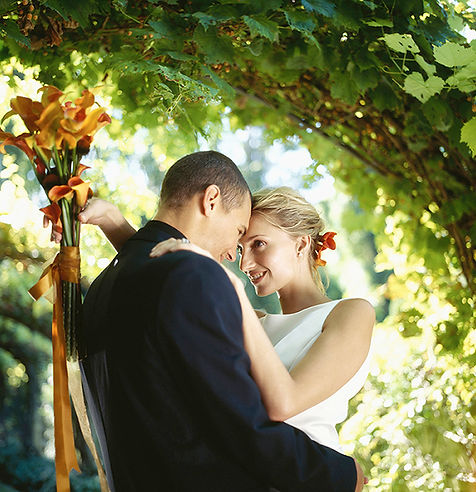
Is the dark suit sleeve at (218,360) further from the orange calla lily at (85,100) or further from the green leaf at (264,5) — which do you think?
the green leaf at (264,5)

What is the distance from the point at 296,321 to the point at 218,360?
2.50 ft

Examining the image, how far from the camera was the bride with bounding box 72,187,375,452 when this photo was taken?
1.32 metres

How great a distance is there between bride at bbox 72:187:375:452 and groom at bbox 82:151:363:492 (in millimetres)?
64

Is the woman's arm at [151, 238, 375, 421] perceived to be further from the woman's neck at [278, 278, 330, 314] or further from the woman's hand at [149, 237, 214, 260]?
the woman's neck at [278, 278, 330, 314]

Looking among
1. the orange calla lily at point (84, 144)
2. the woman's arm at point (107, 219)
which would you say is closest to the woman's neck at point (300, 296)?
the woman's arm at point (107, 219)

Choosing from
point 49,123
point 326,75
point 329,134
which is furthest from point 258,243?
point 329,134

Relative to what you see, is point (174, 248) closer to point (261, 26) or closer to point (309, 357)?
point (309, 357)

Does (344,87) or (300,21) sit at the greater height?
(300,21)

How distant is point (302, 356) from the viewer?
1780 mm

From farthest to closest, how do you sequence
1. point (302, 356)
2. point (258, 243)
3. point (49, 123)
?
point (258, 243)
point (302, 356)
point (49, 123)

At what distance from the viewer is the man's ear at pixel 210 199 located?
5.21 feet

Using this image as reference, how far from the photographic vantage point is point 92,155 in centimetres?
539

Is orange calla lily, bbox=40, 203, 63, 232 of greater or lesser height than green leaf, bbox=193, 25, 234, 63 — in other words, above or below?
below

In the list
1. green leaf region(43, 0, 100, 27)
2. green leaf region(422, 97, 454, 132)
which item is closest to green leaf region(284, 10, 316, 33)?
green leaf region(43, 0, 100, 27)
